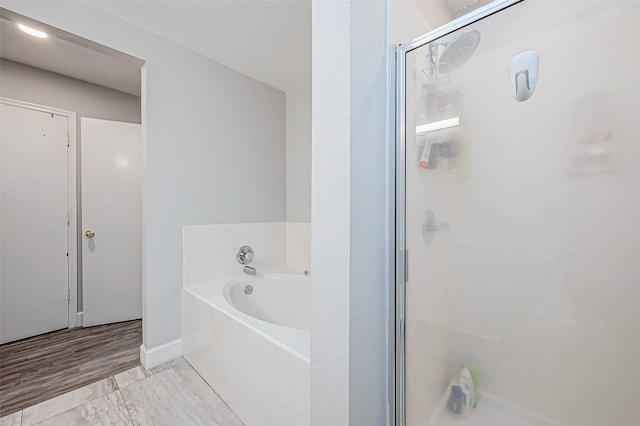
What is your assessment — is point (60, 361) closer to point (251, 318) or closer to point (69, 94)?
point (251, 318)

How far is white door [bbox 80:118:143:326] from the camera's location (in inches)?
101

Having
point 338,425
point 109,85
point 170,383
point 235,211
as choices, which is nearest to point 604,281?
point 338,425

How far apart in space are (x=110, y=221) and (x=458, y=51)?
311 centimetres

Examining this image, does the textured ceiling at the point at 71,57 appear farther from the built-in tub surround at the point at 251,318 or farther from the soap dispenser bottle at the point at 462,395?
the soap dispenser bottle at the point at 462,395

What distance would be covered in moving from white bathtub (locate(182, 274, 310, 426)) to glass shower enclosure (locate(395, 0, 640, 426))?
45 centimetres

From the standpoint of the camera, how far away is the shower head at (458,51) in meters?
0.85

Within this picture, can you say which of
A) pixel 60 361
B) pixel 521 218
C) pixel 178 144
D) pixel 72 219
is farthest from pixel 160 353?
pixel 521 218

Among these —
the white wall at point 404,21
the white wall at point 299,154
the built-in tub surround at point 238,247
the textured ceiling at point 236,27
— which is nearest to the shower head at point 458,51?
the white wall at point 404,21

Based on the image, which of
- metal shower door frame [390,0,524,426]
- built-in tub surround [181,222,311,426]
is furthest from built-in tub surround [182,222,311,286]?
metal shower door frame [390,0,524,426]

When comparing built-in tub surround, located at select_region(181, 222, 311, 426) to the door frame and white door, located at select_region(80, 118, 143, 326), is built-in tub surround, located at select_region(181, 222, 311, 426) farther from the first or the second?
the door frame

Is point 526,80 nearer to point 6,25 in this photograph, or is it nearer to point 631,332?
point 631,332

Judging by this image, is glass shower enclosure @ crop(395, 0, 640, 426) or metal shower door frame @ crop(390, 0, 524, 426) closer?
glass shower enclosure @ crop(395, 0, 640, 426)

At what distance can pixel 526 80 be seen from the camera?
771mm

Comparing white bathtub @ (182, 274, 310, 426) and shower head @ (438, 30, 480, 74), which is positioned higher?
shower head @ (438, 30, 480, 74)
